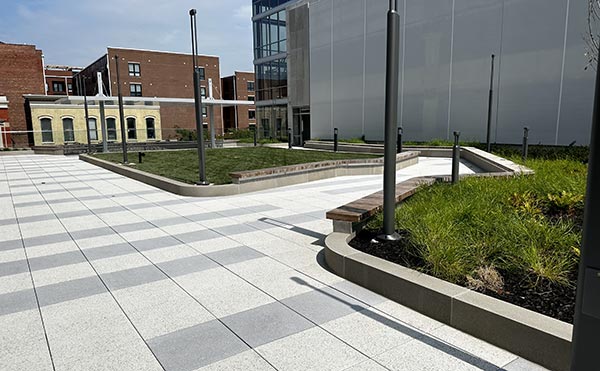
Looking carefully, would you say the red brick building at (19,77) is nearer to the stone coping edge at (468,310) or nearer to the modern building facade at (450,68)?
the modern building facade at (450,68)

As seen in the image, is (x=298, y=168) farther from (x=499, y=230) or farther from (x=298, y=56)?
(x=298, y=56)

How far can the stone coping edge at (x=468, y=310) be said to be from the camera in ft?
10.3

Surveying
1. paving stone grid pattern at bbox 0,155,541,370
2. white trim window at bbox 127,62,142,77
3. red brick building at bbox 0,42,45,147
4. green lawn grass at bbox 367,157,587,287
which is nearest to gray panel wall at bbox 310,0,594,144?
green lawn grass at bbox 367,157,587,287

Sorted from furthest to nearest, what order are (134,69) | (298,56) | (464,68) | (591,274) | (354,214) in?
(134,69) → (298,56) → (464,68) → (354,214) → (591,274)

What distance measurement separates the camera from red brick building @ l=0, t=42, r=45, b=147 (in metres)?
45.0

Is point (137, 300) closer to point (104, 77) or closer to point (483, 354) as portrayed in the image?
point (483, 354)

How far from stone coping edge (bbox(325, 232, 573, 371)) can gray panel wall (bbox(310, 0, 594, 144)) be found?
17803mm

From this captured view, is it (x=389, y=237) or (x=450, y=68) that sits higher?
(x=450, y=68)

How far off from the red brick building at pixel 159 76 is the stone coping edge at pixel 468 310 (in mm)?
48042

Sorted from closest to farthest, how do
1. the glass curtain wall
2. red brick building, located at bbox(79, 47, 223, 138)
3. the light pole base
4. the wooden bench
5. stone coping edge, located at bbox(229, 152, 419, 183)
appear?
1. the light pole base
2. the wooden bench
3. stone coping edge, located at bbox(229, 152, 419, 183)
4. the glass curtain wall
5. red brick building, located at bbox(79, 47, 223, 138)

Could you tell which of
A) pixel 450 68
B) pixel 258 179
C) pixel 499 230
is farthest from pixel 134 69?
pixel 499 230

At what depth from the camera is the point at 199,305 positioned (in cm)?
437

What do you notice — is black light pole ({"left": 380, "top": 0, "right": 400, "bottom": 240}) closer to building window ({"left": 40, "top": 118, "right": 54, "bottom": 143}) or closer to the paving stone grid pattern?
the paving stone grid pattern

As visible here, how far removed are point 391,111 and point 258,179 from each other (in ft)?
22.5
